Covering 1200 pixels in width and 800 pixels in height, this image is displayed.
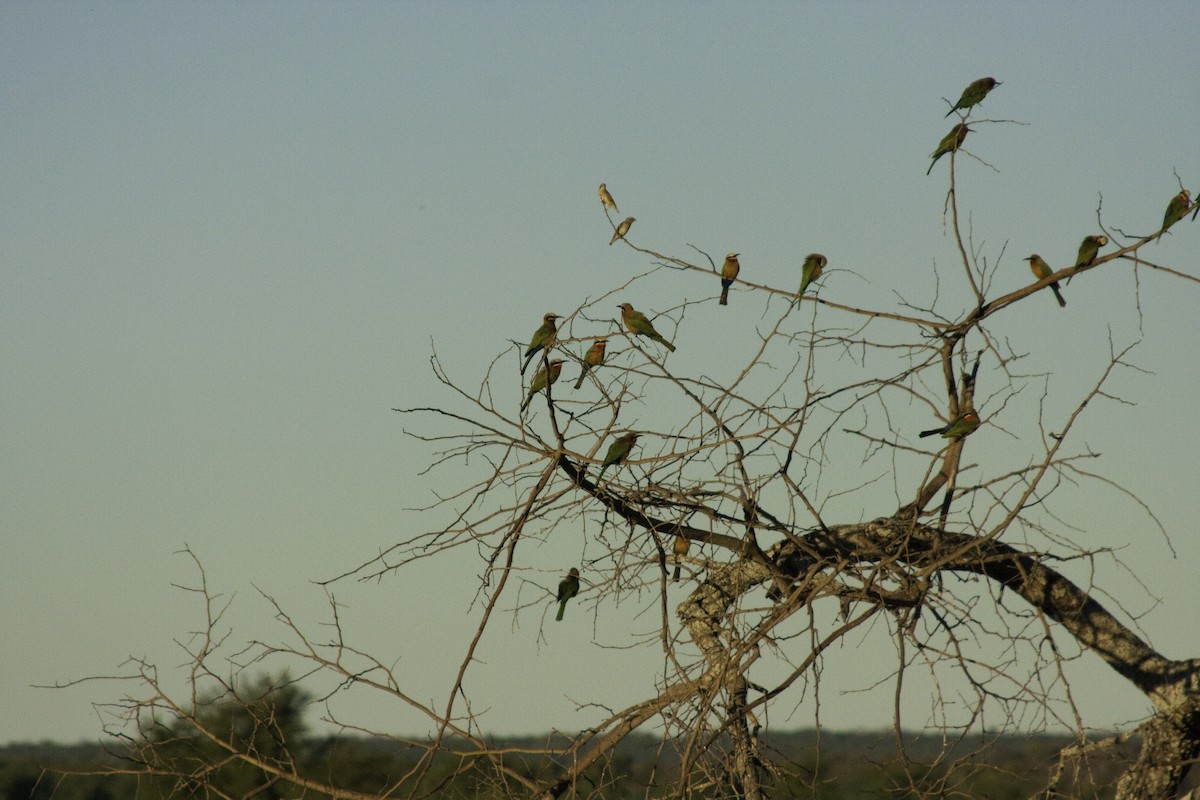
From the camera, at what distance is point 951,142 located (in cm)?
512

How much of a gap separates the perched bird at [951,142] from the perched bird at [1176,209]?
830 mm

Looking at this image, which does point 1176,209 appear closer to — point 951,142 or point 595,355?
point 951,142

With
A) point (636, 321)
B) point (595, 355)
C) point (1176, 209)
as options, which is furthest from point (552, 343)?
point (1176, 209)

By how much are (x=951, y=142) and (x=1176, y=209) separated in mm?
895

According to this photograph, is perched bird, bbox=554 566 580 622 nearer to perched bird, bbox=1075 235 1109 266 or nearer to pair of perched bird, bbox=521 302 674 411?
pair of perched bird, bbox=521 302 674 411

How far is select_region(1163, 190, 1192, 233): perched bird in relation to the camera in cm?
491

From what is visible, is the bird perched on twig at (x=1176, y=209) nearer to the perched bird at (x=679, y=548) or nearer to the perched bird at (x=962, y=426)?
the perched bird at (x=962, y=426)

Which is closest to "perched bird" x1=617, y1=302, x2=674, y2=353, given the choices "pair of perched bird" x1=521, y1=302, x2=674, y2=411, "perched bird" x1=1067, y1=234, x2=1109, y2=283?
"pair of perched bird" x1=521, y1=302, x2=674, y2=411

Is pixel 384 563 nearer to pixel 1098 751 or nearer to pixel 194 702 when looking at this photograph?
pixel 194 702

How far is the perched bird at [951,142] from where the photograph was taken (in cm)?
487

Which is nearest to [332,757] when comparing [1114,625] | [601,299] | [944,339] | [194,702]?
[194,702]

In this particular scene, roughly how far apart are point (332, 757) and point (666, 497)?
53.5 inches

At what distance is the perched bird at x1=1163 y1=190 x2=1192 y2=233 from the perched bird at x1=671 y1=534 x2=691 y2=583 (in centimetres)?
221

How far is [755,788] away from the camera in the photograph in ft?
14.8
